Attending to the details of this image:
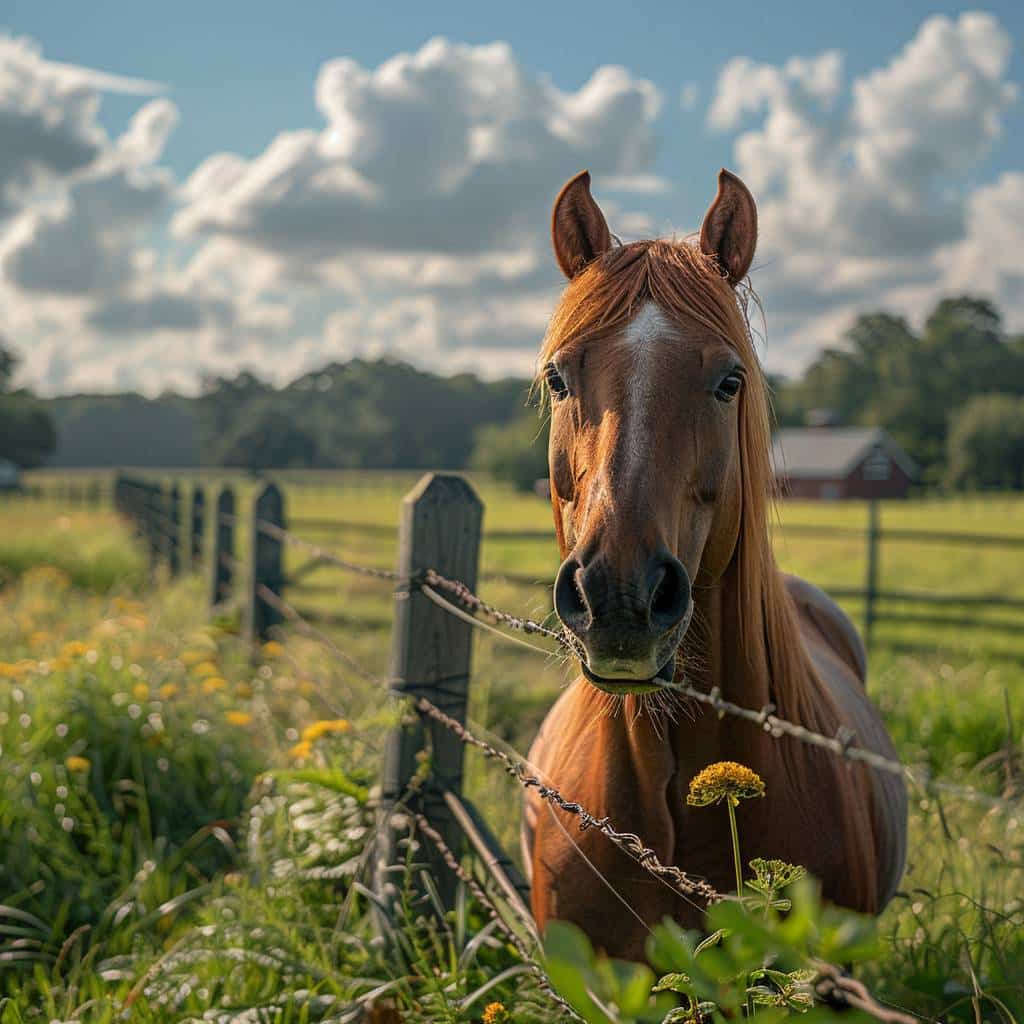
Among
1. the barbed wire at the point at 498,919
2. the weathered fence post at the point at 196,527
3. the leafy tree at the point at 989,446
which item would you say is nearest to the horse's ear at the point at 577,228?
the barbed wire at the point at 498,919

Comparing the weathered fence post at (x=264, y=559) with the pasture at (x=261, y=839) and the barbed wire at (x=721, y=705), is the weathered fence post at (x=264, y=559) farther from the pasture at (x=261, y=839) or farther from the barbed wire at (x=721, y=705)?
the barbed wire at (x=721, y=705)

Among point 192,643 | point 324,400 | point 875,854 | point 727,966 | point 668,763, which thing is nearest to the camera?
point 727,966

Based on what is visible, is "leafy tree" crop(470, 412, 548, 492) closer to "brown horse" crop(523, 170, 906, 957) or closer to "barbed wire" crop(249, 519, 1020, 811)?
"barbed wire" crop(249, 519, 1020, 811)

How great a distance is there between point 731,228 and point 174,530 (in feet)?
31.2

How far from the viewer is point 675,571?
1473mm

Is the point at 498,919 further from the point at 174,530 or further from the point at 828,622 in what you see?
the point at 174,530

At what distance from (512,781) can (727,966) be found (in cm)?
326

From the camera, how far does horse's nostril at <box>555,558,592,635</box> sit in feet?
4.79

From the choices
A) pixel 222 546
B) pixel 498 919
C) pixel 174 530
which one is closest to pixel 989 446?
pixel 174 530

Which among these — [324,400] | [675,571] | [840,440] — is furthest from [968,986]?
[324,400]

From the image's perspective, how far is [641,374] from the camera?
170 cm

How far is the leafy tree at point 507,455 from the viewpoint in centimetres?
6234

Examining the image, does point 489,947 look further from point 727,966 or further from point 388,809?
point 727,966

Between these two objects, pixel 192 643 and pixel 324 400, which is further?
pixel 324 400
